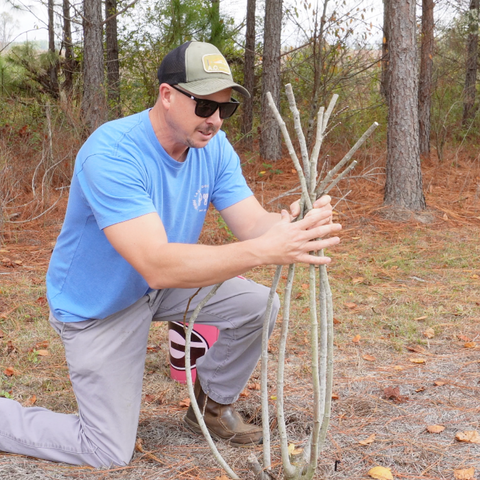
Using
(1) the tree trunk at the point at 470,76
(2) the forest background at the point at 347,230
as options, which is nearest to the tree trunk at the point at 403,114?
(2) the forest background at the point at 347,230

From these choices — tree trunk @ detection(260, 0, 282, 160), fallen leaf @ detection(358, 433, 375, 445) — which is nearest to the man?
fallen leaf @ detection(358, 433, 375, 445)

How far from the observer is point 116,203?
195 centimetres

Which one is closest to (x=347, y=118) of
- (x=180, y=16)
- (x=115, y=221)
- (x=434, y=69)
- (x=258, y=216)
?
(x=434, y=69)

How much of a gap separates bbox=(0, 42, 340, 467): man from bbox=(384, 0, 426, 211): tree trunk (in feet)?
14.4

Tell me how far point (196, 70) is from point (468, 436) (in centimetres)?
185

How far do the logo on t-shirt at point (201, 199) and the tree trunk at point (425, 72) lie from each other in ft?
24.9

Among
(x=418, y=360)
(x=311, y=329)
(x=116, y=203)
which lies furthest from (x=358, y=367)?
(x=116, y=203)

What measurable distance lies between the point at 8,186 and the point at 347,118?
19.1ft

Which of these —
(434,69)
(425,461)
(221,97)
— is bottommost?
(425,461)

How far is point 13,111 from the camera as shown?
945cm

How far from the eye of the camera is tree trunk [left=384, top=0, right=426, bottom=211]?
6293 millimetres

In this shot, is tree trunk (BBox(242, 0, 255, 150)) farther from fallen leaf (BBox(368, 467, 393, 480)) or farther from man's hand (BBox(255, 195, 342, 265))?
man's hand (BBox(255, 195, 342, 265))

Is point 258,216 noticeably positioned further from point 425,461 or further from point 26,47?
Answer: point 26,47

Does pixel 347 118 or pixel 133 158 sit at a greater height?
pixel 347 118
